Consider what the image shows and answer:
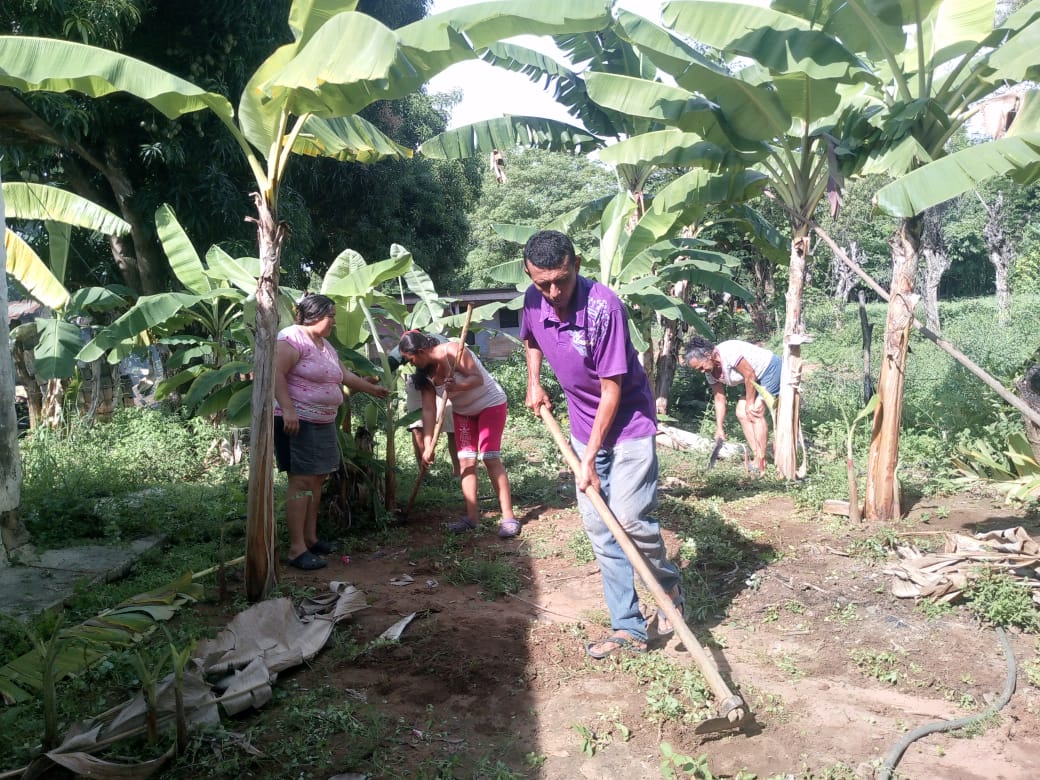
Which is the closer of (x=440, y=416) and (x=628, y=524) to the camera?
(x=628, y=524)

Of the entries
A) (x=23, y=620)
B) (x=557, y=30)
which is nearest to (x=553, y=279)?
(x=557, y=30)

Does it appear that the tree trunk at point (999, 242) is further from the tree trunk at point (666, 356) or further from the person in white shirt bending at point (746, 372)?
the person in white shirt bending at point (746, 372)

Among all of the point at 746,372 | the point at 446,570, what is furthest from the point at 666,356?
the point at 446,570

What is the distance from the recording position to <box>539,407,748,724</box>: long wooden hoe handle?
9.25ft

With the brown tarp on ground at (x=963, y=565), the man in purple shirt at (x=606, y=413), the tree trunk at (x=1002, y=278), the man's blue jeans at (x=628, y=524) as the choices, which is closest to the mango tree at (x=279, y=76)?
the man in purple shirt at (x=606, y=413)

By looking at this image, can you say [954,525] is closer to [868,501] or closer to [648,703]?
[868,501]

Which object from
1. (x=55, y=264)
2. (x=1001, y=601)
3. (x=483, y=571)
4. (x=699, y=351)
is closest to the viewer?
(x=1001, y=601)

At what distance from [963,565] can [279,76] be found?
4210mm

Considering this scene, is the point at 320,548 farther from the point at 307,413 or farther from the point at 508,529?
the point at 508,529

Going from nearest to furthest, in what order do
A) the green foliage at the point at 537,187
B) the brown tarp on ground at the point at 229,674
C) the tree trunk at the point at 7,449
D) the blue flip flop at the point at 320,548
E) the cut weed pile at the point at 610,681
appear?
the brown tarp on ground at the point at 229,674
the cut weed pile at the point at 610,681
the tree trunk at the point at 7,449
the blue flip flop at the point at 320,548
the green foliage at the point at 537,187

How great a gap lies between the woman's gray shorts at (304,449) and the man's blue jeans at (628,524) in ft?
6.68

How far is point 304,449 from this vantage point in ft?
16.2

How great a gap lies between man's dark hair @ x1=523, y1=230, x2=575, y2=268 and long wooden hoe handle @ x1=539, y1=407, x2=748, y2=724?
0.86 meters

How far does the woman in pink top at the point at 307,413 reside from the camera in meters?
4.85
